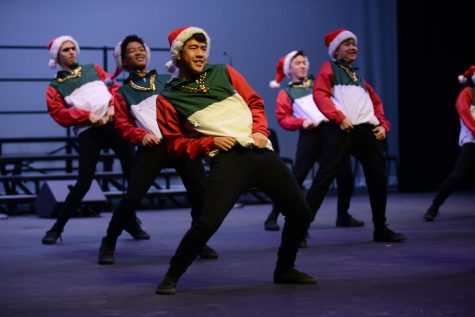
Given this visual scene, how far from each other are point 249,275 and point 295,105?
2.88 m

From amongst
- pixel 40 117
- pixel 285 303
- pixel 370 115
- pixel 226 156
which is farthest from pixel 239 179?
pixel 40 117

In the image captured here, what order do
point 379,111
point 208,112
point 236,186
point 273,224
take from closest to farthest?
1. point 236,186
2. point 208,112
3. point 379,111
4. point 273,224

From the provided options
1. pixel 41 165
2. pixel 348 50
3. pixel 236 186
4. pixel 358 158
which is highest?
pixel 348 50

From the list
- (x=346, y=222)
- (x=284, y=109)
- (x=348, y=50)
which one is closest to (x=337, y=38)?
(x=348, y=50)

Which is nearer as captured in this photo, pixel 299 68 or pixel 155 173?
pixel 155 173

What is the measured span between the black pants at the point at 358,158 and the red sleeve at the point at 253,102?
1.68 meters

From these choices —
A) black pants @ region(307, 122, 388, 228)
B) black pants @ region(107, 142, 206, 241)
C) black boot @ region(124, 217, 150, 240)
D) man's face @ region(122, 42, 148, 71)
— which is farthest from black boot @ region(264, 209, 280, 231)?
man's face @ region(122, 42, 148, 71)

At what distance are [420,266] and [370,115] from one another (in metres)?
1.35

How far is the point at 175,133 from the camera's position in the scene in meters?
4.33

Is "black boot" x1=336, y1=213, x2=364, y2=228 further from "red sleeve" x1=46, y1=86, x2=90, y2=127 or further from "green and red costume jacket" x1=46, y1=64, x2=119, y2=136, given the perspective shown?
"red sleeve" x1=46, y1=86, x2=90, y2=127

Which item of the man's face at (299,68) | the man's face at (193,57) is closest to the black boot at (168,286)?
the man's face at (193,57)

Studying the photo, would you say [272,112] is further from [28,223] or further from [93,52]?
[28,223]

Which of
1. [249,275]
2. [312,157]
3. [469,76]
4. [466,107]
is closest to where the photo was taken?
[249,275]

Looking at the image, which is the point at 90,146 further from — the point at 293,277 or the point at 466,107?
the point at 466,107
